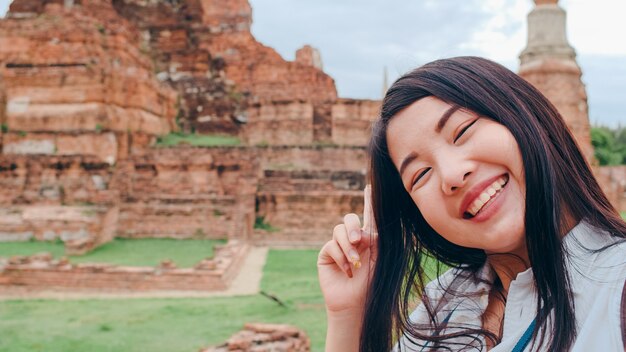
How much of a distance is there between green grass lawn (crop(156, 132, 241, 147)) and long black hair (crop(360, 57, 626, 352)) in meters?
17.4

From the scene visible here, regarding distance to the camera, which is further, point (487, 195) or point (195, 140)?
point (195, 140)

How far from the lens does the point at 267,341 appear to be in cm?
514

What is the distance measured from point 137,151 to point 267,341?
1342 centimetres

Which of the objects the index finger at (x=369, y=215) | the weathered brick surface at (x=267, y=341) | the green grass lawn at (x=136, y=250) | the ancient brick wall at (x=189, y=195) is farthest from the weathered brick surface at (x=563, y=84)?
the index finger at (x=369, y=215)

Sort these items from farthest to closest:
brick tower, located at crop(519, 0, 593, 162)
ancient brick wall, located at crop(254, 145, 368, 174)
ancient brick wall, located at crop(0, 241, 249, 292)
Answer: brick tower, located at crop(519, 0, 593, 162)
ancient brick wall, located at crop(254, 145, 368, 174)
ancient brick wall, located at crop(0, 241, 249, 292)

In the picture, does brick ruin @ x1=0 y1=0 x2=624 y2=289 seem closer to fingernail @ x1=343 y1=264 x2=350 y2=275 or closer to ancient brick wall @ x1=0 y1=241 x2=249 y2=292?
ancient brick wall @ x1=0 y1=241 x2=249 y2=292

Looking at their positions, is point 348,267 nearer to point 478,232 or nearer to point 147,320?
point 478,232

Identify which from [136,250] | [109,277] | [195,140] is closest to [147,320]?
[109,277]

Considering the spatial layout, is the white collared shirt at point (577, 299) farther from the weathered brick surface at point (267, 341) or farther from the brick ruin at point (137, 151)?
the brick ruin at point (137, 151)

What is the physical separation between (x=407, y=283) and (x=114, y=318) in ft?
20.7

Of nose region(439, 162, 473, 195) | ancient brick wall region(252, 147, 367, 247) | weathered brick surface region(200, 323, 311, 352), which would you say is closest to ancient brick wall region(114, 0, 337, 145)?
ancient brick wall region(252, 147, 367, 247)

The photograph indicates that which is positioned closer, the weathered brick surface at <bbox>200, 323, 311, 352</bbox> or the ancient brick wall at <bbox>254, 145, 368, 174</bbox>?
the weathered brick surface at <bbox>200, 323, 311, 352</bbox>

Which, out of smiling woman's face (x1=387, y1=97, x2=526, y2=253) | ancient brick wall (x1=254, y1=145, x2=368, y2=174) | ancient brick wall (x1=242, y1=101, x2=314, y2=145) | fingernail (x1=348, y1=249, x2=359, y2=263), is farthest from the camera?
ancient brick wall (x1=242, y1=101, x2=314, y2=145)

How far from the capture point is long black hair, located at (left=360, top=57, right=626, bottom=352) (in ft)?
4.37
